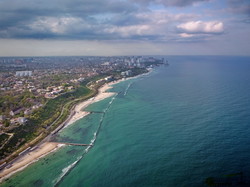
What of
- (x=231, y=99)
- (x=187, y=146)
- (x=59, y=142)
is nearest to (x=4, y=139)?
(x=59, y=142)

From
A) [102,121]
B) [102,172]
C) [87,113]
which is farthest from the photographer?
[87,113]

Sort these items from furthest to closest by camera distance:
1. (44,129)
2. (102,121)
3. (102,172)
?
(102,121) < (44,129) < (102,172)

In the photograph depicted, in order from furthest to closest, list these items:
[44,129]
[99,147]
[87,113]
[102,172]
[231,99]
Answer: [231,99] → [87,113] → [44,129] → [99,147] → [102,172]

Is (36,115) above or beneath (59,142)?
above

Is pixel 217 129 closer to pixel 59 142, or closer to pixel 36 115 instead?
pixel 59 142

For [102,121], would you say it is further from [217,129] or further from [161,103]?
[217,129]

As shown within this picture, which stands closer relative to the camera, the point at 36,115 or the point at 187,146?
the point at 187,146

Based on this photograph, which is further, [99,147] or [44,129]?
[44,129]

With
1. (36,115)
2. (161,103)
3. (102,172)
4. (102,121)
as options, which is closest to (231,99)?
(161,103)

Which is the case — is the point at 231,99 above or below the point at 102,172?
above
